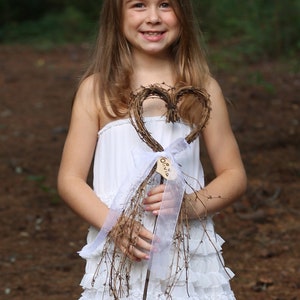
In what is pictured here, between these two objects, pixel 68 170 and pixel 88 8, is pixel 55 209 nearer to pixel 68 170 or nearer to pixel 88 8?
pixel 68 170

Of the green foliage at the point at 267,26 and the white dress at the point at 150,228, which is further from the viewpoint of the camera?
the green foliage at the point at 267,26

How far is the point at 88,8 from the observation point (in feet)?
67.4

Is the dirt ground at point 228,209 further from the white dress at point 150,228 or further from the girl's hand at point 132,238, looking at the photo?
the girl's hand at point 132,238

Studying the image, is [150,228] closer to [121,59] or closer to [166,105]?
[166,105]

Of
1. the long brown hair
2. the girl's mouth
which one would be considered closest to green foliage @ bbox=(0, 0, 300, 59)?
the long brown hair

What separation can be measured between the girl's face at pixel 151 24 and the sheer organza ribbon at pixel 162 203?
426mm

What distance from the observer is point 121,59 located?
3.50 m

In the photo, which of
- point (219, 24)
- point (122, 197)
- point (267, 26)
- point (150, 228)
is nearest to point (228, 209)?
point (150, 228)

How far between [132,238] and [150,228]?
0.60 ft

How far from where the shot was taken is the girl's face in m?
3.40

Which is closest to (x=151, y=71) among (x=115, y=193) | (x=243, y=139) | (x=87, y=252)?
(x=115, y=193)

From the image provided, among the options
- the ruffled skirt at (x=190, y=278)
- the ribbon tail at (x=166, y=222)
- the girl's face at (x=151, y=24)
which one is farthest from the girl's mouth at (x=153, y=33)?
the ruffled skirt at (x=190, y=278)

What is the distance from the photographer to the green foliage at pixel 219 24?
12172mm

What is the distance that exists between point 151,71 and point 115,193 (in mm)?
481
